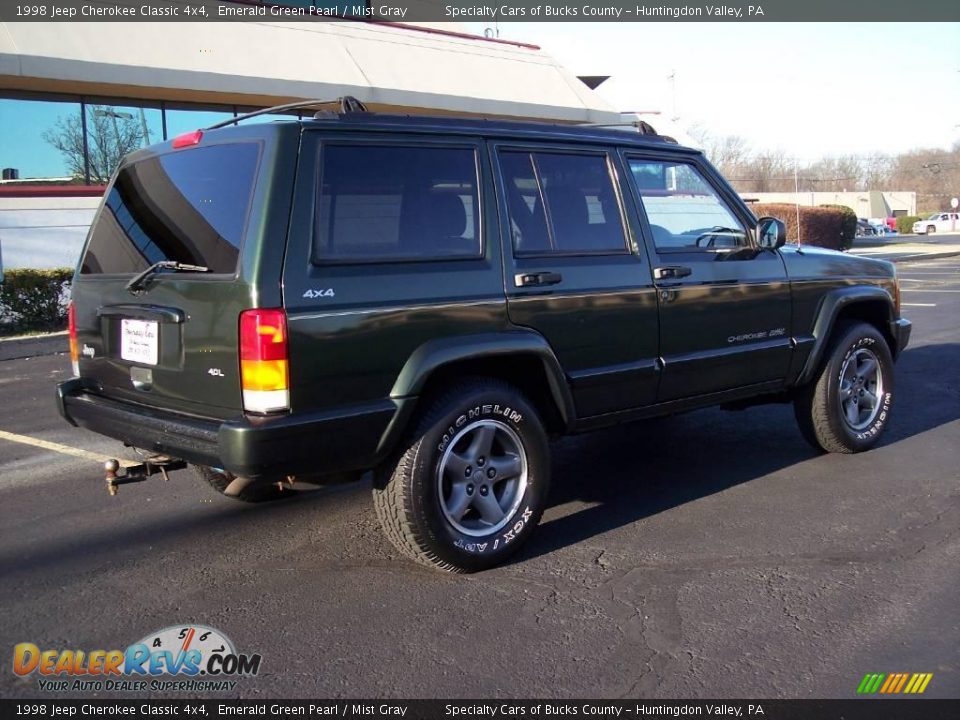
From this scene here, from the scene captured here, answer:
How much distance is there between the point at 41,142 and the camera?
15.5 m

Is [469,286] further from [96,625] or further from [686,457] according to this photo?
[686,457]

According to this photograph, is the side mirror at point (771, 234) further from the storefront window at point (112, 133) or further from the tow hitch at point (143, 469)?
the storefront window at point (112, 133)

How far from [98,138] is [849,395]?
47.7ft

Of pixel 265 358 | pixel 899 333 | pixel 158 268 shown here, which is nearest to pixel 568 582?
pixel 265 358

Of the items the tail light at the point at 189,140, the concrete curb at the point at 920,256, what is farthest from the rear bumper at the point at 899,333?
the concrete curb at the point at 920,256

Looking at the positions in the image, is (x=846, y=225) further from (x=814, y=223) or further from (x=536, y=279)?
(x=536, y=279)

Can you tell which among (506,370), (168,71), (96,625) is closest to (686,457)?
(506,370)

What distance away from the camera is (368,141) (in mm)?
3850

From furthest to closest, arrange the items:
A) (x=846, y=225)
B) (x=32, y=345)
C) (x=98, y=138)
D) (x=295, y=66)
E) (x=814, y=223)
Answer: (x=846, y=225) < (x=814, y=223) < (x=295, y=66) < (x=98, y=138) < (x=32, y=345)

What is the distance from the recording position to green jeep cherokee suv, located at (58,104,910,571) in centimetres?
353

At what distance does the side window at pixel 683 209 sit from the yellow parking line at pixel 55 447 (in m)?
3.75

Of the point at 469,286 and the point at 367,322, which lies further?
the point at 469,286

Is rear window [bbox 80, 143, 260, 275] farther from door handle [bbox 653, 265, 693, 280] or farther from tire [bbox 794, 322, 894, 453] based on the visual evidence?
tire [bbox 794, 322, 894, 453]

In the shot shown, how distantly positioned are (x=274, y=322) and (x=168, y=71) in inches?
551
